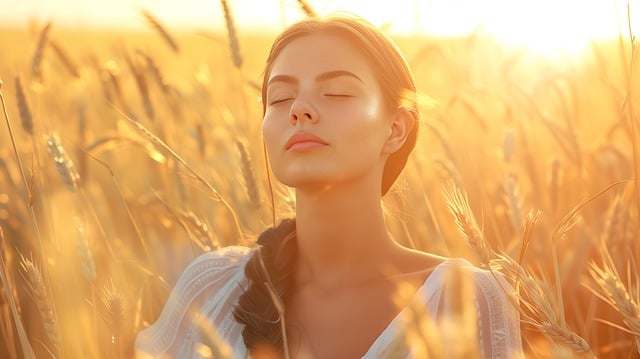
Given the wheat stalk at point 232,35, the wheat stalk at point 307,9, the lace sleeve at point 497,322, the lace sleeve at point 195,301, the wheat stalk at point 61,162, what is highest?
the wheat stalk at point 307,9

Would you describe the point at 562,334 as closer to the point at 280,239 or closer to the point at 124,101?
the point at 280,239

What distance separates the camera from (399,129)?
1.59 meters

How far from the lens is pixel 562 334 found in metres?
1.03

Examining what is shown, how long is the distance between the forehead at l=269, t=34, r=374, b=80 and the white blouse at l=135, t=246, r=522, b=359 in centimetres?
39


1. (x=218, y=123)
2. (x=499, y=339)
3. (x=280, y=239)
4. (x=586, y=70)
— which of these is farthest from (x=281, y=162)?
(x=586, y=70)

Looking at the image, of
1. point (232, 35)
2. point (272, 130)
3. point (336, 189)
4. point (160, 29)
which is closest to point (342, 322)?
point (336, 189)

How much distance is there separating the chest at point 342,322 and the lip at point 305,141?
0.95 feet

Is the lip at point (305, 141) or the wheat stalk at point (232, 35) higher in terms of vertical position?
the wheat stalk at point (232, 35)

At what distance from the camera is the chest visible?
1445mm

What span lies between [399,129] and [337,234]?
24 centimetres

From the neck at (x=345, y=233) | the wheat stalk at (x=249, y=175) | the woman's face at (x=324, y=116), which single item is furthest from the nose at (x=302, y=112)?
the wheat stalk at (x=249, y=175)

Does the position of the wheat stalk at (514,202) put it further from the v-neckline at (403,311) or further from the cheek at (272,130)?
the cheek at (272,130)

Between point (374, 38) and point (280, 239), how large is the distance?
0.43 m

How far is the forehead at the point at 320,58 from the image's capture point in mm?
1484
